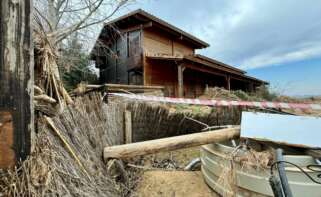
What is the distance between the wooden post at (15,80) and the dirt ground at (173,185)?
8.74 feet

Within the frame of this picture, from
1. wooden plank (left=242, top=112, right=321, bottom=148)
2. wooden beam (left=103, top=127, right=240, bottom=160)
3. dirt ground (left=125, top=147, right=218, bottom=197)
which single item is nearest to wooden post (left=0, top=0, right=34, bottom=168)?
wooden beam (left=103, top=127, right=240, bottom=160)

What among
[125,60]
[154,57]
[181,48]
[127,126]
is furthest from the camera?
[181,48]

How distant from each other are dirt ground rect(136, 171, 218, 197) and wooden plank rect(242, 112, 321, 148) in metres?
1.24

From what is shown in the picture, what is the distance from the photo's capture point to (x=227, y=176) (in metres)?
3.34

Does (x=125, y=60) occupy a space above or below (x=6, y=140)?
above

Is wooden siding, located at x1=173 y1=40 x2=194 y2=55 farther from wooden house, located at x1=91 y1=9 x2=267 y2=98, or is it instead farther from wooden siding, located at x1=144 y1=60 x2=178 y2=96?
wooden siding, located at x1=144 y1=60 x2=178 y2=96

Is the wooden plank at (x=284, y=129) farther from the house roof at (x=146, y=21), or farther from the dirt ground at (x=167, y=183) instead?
the house roof at (x=146, y=21)

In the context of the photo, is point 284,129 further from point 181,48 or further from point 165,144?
point 181,48

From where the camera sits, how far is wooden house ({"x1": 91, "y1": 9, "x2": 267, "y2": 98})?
41.6 ft

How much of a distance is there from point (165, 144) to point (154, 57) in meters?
9.44

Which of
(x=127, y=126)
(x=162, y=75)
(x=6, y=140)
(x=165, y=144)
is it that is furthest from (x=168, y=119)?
(x=162, y=75)

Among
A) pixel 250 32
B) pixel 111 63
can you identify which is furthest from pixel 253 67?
pixel 111 63

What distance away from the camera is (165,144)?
370 cm

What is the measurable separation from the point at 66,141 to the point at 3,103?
98cm
